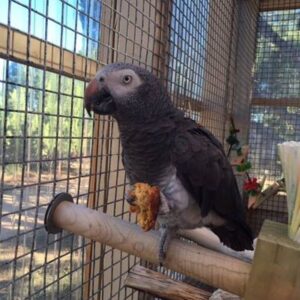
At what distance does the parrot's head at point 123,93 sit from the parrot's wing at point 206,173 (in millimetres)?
87

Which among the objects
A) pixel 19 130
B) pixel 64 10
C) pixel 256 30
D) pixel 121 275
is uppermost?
pixel 256 30

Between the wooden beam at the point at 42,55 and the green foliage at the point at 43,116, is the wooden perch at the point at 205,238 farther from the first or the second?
the wooden beam at the point at 42,55

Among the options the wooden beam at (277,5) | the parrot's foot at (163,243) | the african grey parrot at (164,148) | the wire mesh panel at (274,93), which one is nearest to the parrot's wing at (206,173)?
the african grey parrot at (164,148)

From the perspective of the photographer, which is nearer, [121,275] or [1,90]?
[1,90]

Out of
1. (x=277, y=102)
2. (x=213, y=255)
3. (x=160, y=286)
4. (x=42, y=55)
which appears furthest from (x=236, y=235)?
(x=277, y=102)

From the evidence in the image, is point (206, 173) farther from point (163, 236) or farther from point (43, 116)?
point (43, 116)

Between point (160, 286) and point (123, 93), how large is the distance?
451 mm

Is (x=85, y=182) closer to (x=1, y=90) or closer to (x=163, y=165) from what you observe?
(x=163, y=165)

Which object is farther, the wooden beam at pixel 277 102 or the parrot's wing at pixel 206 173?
the wooden beam at pixel 277 102

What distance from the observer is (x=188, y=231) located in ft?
3.12

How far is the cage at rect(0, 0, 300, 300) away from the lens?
67cm

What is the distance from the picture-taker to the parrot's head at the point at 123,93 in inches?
28.6

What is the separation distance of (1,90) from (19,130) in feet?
0.31

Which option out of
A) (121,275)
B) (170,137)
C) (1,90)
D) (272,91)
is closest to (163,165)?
(170,137)
